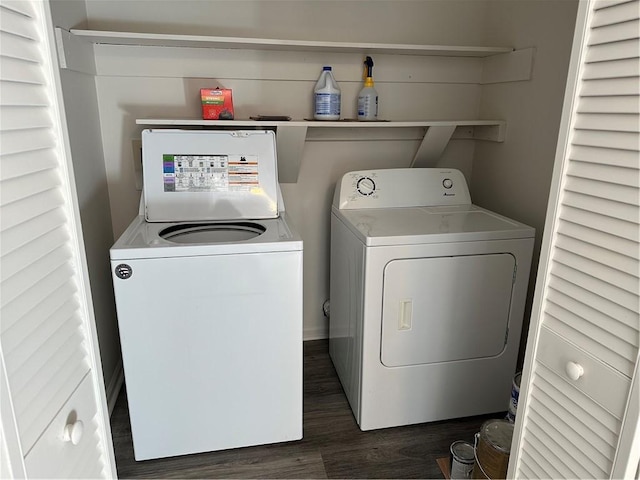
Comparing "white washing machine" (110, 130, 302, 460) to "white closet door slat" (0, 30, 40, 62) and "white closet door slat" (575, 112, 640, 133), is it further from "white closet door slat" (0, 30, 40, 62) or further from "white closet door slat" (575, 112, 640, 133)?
"white closet door slat" (575, 112, 640, 133)

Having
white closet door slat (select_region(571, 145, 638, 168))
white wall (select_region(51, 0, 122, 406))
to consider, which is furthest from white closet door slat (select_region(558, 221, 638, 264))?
white wall (select_region(51, 0, 122, 406))

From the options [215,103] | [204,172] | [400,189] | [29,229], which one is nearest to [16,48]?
[29,229]

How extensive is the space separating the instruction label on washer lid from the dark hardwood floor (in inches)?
41.6

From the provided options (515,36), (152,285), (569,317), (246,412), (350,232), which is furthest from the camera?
(515,36)

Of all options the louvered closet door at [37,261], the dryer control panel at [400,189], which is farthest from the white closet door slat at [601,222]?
the dryer control panel at [400,189]

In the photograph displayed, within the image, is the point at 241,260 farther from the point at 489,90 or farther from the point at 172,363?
the point at 489,90

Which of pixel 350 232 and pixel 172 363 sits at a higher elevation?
pixel 350 232

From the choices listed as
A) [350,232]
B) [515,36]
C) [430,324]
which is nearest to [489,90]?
[515,36]

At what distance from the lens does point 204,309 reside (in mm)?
1621

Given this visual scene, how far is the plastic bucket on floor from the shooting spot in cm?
150

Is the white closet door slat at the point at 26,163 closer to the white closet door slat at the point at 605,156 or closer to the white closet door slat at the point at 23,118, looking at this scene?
the white closet door slat at the point at 23,118

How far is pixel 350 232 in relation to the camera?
1.96 meters

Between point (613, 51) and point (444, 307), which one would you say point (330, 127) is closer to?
point (444, 307)

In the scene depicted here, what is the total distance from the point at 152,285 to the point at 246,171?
0.71 meters
